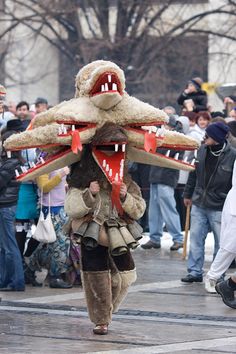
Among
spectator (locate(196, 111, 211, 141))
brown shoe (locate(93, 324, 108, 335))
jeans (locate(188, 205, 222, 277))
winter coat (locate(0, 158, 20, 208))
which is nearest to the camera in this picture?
brown shoe (locate(93, 324, 108, 335))

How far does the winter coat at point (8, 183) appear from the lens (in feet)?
41.5

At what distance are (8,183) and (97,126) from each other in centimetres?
273

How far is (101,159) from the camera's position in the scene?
10.2 metres

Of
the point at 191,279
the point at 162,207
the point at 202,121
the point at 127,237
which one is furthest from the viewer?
the point at 202,121

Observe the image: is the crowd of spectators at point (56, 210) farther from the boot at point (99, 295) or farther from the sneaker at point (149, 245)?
the sneaker at point (149, 245)

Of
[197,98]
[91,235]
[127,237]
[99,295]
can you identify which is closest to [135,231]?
[127,237]

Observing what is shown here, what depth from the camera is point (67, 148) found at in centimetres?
1038

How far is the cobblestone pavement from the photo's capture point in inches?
391

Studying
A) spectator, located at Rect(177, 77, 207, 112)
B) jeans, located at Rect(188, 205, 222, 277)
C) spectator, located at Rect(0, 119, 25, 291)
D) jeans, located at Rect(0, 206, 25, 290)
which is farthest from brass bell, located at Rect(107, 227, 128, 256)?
spectator, located at Rect(177, 77, 207, 112)

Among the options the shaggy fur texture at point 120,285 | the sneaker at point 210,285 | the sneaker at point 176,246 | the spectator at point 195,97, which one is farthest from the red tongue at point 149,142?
the spectator at point 195,97

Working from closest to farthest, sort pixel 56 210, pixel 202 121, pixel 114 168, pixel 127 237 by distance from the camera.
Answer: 1. pixel 114 168
2. pixel 127 237
3. pixel 56 210
4. pixel 202 121

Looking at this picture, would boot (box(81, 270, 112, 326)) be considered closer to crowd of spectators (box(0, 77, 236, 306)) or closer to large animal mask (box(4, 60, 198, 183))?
large animal mask (box(4, 60, 198, 183))

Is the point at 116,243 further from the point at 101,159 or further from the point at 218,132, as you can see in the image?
the point at 218,132

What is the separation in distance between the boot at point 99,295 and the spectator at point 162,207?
6.44 meters
